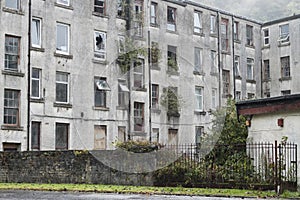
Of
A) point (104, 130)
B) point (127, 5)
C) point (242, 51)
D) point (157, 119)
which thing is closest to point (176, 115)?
point (157, 119)

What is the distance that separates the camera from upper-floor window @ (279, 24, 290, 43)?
2256 inches

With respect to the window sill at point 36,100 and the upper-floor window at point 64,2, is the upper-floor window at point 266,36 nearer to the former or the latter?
the upper-floor window at point 64,2

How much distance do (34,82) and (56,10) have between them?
502cm

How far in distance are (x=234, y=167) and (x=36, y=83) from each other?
20056mm

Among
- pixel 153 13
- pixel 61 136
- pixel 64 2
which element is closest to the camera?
pixel 61 136

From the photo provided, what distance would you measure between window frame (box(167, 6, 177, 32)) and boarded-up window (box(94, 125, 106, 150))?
9451 mm

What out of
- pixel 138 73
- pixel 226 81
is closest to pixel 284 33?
pixel 226 81

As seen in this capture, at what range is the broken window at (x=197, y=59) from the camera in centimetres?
4729

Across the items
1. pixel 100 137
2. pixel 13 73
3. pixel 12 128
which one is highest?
pixel 13 73

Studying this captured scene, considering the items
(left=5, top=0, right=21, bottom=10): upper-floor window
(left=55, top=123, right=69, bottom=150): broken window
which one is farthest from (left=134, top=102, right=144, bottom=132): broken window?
(left=5, top=0, right=21, bottom=10): upper-floor window

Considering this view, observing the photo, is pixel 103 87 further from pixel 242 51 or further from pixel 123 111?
pixel 242 51

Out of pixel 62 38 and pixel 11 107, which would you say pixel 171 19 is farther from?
pixel 11 107

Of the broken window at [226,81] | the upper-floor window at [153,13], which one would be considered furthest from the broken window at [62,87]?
the broken window at [226,81]

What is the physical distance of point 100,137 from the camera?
4278cm
